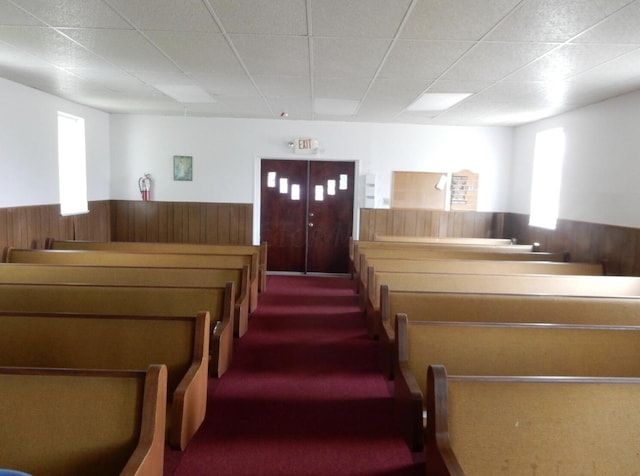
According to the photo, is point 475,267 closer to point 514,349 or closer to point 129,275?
point 514,349

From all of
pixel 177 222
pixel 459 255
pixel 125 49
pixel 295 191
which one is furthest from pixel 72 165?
pixel 459 255

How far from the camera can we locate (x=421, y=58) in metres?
3.63

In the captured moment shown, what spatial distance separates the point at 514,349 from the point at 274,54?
2.70 m

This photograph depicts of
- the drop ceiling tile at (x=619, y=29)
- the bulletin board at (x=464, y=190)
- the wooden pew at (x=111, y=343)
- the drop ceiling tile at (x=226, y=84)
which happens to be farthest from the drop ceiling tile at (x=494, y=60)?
the bulletin board at (x=464, y=190)

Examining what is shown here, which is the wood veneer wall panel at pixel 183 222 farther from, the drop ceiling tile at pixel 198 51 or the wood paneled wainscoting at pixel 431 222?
the drop ceiling tile at pixel 198 51

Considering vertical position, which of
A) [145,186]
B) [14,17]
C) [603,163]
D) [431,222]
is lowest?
[431,222]

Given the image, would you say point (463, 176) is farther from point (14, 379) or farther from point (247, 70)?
point (14, 379)

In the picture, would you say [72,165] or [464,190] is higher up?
[72,165]

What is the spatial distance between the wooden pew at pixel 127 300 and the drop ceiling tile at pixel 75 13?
1.67 meters

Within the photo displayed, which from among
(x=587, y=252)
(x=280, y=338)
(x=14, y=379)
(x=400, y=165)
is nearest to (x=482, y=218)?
(x=400, y=165)

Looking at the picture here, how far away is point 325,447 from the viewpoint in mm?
2447

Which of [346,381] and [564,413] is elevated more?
[564,413]

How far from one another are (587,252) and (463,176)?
8.13 ft

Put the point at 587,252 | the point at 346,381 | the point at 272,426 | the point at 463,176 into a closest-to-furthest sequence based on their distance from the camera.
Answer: the point at 272,426
the point at 346,381
the point at 587,252
the point at 463,176
